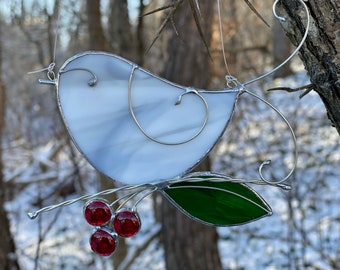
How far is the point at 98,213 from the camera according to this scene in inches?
30.4

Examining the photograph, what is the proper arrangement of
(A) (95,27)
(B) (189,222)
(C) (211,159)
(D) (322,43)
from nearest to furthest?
1. (D) (322,43)
2. (B) (189,222)
3. (A) (95,27)
4. (C) (211,159)

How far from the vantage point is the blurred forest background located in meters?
2.84

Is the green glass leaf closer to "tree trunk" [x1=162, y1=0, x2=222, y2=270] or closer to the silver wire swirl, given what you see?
the silver wire swirl

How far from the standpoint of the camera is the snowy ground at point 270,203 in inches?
128

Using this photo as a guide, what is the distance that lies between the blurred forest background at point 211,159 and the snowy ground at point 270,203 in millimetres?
11

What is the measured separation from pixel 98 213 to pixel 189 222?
1.60m

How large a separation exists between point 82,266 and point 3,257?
140 cm

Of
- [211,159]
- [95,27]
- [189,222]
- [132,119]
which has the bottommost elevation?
[189,222]

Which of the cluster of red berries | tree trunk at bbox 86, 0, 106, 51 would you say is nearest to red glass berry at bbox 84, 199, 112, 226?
the cluster of red berries

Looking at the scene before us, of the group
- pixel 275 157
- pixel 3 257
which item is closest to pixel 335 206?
pixel 275 157

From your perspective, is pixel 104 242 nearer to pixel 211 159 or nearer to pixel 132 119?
pixel 132 119

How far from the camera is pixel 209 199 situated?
804 millimetres

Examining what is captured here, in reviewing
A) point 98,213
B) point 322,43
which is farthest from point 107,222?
point 322,43

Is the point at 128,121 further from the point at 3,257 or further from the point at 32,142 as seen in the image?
the point at 32,142
